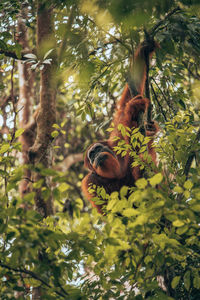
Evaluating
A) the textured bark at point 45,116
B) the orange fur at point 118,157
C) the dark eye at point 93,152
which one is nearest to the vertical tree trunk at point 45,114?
the textured bark at point 45,116

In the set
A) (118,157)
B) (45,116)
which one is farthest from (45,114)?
(118,157)

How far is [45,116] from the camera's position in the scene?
3.55m

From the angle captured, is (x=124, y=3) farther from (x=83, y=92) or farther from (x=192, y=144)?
(x=83, y=92)

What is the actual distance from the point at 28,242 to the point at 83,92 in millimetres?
2418

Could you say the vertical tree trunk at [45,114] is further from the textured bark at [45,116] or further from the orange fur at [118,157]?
the orange fur at [118,157]

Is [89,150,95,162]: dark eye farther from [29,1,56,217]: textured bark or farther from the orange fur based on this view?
[29,1,56,217]: textured bark

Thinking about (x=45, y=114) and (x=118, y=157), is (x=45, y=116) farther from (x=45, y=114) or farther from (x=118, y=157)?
(x=118, y=157)

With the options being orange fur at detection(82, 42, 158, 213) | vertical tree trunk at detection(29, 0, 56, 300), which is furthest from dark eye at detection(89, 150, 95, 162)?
vertical tree trunk at detection(29, 0, 56, 300)

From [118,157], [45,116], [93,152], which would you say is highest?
[45,116]

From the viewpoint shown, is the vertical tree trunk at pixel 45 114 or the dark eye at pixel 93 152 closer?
the vertical tree trunk at pixel 45 114

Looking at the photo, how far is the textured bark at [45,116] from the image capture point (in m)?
3.06

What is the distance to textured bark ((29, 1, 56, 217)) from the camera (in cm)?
306

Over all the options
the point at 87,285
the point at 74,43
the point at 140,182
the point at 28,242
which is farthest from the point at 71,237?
the point at 74,43

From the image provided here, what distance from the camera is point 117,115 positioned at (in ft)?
14.0
